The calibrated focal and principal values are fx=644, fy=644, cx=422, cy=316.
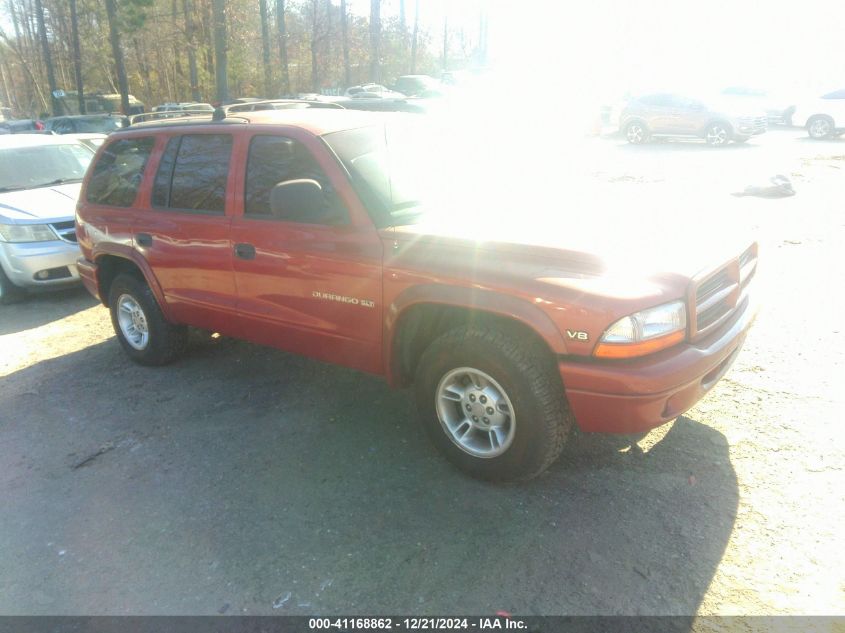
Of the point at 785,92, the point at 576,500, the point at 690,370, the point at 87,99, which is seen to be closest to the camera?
the point at 690,370

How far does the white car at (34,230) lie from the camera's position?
695 cm

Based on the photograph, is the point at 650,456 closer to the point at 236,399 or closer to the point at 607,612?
the point at 607,612

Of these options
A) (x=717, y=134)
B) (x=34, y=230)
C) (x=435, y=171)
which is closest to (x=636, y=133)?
(x=717, y=134)

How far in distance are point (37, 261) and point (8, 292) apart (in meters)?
0.75

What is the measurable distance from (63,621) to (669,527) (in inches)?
105

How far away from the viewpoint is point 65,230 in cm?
716

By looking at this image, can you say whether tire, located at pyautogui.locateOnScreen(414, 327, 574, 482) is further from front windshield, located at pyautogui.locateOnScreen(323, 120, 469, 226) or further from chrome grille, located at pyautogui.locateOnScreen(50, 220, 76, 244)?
chrome grille, located at pyautogui.locateOnScreen(50, 220, 76, 244)

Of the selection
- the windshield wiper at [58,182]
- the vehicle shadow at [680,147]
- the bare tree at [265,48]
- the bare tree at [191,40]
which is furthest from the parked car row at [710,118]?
the bare tree at [265,48]

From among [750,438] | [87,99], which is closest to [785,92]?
[750,438]

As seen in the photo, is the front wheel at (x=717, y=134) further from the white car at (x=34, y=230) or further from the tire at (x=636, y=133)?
the white car at (x=34, y=230)

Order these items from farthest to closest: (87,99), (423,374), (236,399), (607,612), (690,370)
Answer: (87,99)
(236,399)
(423,374)
(690,370)
(607,612)

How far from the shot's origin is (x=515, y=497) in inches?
129

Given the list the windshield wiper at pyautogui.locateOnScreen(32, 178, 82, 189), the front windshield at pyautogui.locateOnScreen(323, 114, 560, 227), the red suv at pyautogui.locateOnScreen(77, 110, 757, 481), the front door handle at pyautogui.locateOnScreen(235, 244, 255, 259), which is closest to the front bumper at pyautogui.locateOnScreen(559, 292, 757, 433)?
A: the red suv at pyautogui.locateOnScreen(77, 110, 757, 481)

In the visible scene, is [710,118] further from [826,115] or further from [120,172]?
[120,172]
